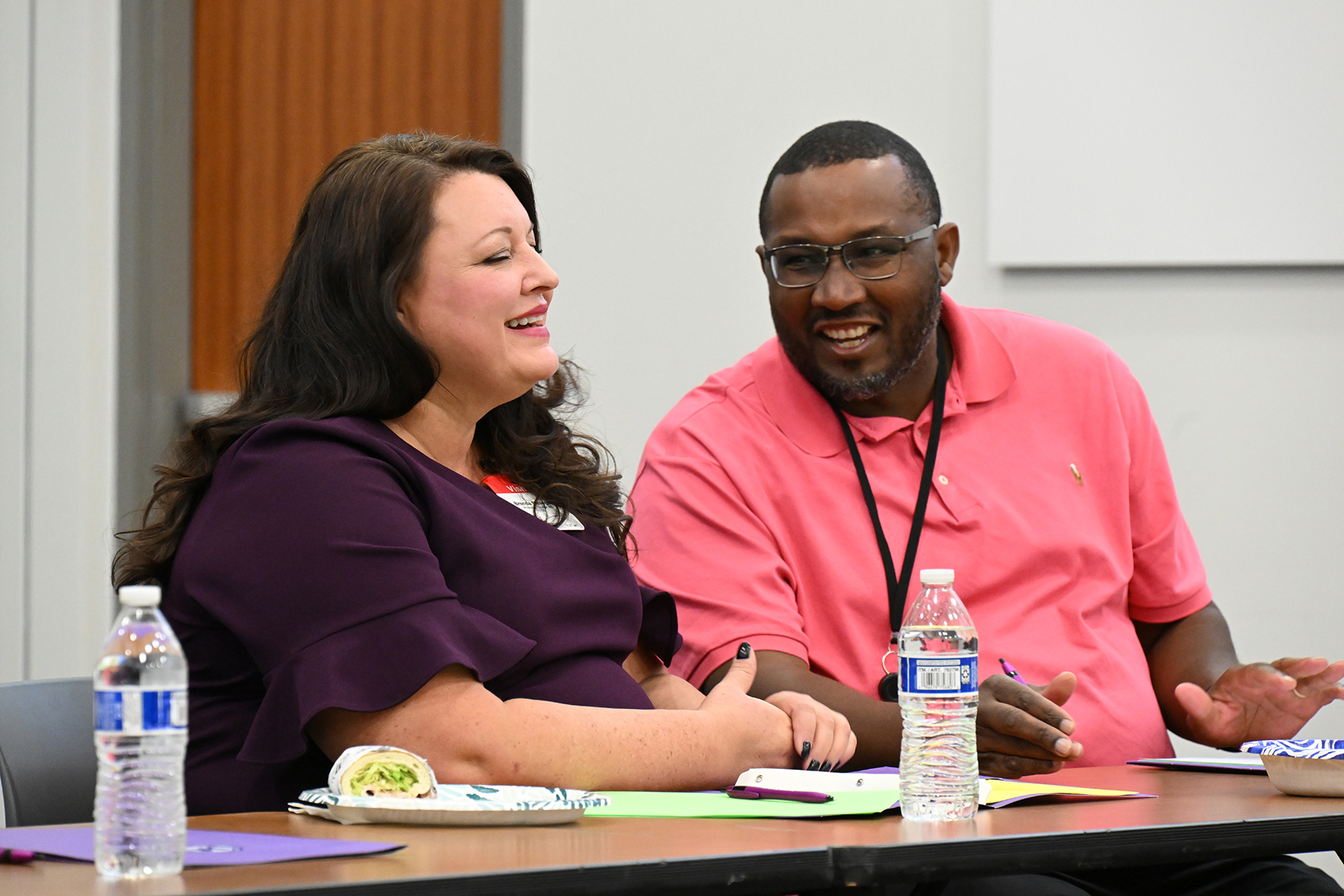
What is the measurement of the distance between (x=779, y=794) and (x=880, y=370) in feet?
3.68

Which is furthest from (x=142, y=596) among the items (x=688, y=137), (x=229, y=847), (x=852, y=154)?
(x=688, y=137)

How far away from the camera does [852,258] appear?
7.72ft

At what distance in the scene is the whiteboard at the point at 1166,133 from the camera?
126 inches

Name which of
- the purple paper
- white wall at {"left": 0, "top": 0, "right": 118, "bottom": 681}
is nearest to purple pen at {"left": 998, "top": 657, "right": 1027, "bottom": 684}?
the purple paper

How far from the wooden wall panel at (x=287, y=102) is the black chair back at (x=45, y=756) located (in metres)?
2.19

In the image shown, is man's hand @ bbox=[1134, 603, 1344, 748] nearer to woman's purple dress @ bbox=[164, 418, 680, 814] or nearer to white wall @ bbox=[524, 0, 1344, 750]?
Result: woman's purple dress @ bbox=[164, 418, 680, 814]

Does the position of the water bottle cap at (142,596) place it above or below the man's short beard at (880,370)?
below

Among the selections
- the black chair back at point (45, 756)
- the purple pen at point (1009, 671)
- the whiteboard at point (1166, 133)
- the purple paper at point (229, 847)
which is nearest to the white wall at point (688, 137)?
the whiteboard at point (1166, 133)

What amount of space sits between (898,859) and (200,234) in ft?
10.8

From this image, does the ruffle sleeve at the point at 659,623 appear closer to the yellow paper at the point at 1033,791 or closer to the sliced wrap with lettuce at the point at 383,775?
the yellow paper at the point at 1033,791

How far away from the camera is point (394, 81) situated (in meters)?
3.81

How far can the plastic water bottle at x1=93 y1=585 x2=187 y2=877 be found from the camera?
985 mm

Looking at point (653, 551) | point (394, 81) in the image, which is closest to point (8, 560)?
point (394, 81)

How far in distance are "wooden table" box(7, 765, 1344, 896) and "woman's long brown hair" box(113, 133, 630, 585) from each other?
46 cm
